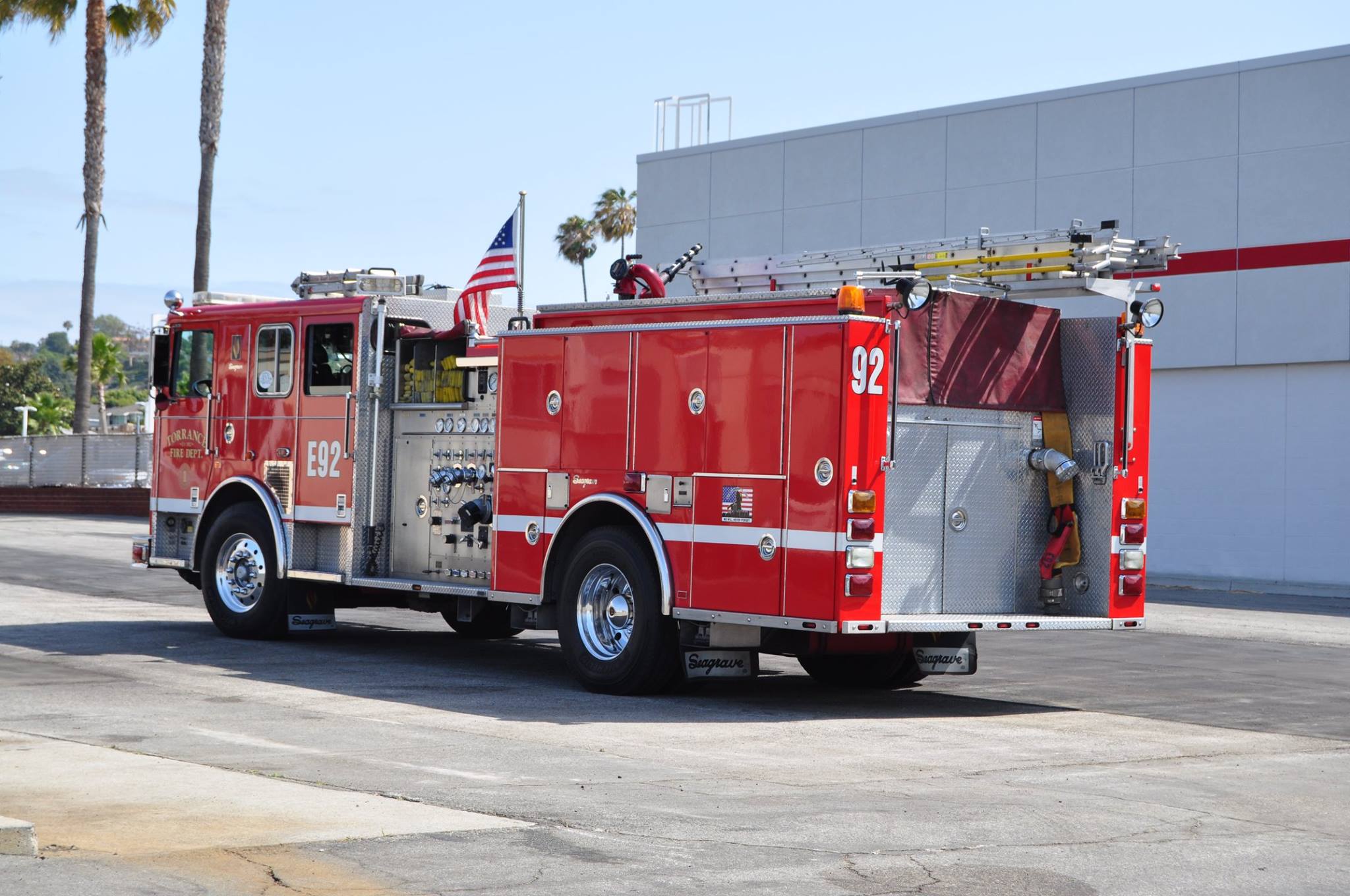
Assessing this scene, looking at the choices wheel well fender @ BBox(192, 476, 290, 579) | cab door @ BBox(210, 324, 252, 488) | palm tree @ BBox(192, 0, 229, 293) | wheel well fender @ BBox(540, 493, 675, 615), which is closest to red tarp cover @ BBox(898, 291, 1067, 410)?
wheel well fender @ BBox(540, 493, 675, 615)

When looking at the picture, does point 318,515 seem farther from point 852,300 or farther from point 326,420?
point 852,300

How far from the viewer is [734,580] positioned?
37.7 ft

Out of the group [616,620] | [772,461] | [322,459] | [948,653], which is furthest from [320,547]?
[948,653]

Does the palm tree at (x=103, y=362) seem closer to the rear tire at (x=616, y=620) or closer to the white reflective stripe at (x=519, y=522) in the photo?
the white reflective stripe at (x=519, y=522)

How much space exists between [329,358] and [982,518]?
5.95 m

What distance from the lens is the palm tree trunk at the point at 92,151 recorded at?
1550 inches

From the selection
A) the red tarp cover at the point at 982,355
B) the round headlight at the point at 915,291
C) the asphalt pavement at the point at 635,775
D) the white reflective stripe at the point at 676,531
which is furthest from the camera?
the white reflective stripe at the point at 676,531

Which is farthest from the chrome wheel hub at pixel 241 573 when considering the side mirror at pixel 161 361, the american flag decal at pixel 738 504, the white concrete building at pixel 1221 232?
the white concrete building at pixel 1221 232

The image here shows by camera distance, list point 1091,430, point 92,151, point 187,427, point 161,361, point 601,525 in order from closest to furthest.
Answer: point 1091,430 < point 601,525 < point 187,427 < point 161,361 < point 92,151

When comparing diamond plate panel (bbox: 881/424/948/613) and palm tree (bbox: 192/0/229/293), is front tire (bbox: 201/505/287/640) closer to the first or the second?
diamond plate panel (bbox: 881/424/948/613)

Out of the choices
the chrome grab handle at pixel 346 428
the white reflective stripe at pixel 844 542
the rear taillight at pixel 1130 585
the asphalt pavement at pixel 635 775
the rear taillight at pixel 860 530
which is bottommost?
the asphalt pavement at pixel 635 775

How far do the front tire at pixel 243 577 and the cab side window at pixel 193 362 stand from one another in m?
1.33

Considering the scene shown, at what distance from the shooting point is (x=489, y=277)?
46.9 ft

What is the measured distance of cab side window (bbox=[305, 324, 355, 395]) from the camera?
47.9ft
